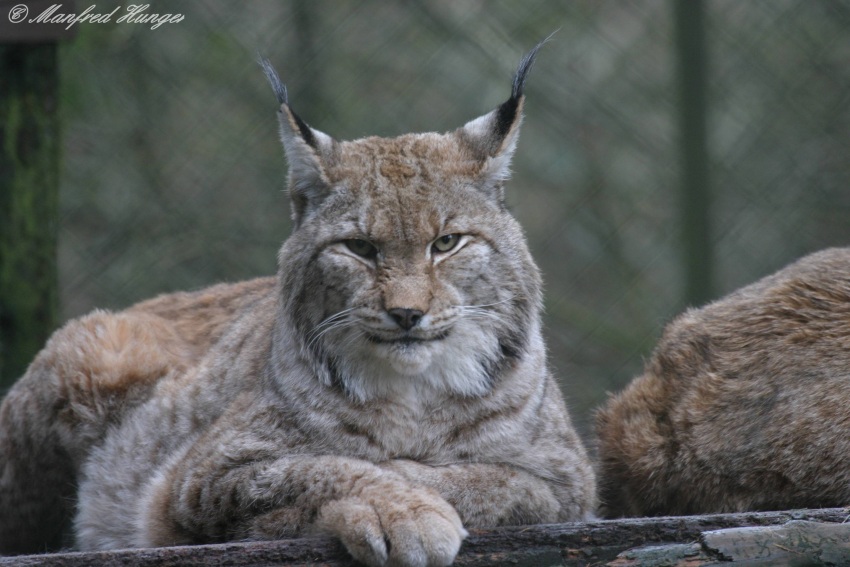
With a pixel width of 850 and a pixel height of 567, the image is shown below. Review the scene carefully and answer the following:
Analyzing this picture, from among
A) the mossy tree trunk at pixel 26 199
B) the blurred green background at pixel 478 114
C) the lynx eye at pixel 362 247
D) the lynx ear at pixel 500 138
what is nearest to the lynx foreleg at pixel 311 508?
the lynx eye at pixel 362 247

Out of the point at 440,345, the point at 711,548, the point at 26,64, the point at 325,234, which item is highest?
the point at 26,64

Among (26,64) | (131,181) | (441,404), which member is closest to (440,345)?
(441,404)

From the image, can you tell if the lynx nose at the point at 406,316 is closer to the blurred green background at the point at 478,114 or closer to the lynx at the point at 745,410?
→ the lynx at the point at 745,410

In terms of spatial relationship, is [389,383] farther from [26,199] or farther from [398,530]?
[26,199]

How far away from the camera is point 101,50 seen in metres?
6.84

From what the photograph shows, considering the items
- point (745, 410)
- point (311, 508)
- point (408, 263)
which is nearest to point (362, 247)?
point (408, 263)

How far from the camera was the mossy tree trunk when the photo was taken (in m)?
5.93

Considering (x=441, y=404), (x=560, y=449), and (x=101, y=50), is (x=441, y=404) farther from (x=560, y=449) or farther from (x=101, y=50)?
(x=101, y=50)

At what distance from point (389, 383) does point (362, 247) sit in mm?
442

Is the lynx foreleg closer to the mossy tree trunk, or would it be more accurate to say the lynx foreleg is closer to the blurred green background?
the mossy tree trunk

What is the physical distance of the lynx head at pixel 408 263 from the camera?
356 centimetres

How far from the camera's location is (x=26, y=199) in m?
5.97

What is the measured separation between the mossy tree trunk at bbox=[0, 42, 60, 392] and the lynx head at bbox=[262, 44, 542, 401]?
2500 millimetres

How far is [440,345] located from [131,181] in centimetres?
386
